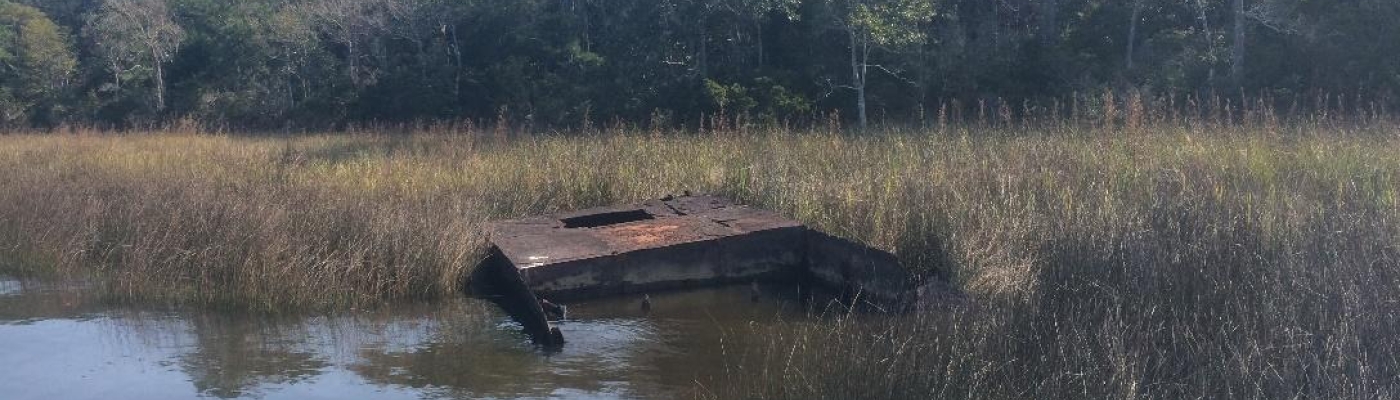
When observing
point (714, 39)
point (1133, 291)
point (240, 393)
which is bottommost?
point (240, 393)

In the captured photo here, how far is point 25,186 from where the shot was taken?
12.5 m

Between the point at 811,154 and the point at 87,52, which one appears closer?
the point at 811,154

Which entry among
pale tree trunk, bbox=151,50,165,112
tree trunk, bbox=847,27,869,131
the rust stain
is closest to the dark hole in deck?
the rust stain

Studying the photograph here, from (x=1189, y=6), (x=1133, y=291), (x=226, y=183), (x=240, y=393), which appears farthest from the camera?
(x=1189, y=6)

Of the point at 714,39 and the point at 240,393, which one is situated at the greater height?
the point at 714,39

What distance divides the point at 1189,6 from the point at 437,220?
15.5 m

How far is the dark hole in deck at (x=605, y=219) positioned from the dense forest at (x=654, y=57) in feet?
16.2

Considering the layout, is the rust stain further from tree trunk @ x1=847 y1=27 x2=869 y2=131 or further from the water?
tree trunk @ x1=847 y1=27 x2=869 y2=131

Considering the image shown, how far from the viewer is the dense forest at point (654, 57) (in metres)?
18.5

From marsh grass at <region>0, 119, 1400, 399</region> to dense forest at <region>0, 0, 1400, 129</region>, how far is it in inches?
149

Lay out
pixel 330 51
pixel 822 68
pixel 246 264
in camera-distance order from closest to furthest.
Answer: pixel 246 264 → pixel 822 68 → pixel 330 51

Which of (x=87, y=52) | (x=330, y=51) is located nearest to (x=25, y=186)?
(x=330, y=51)

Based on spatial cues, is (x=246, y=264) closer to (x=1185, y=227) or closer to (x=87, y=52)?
(x=1185, y=227)

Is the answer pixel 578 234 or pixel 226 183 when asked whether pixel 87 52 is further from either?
pixel 578 234
